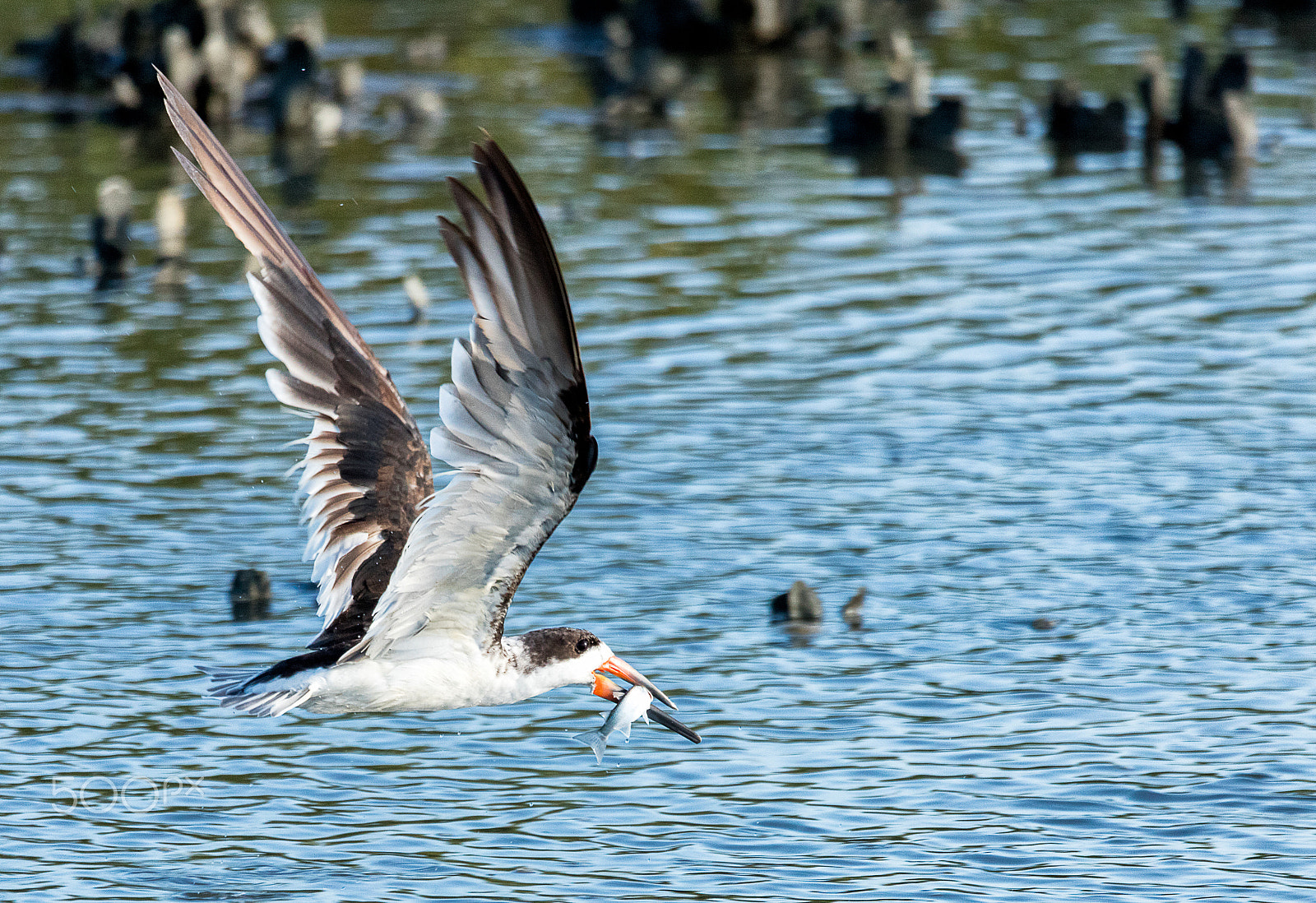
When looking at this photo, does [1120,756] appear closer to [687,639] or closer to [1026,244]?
[687,639]

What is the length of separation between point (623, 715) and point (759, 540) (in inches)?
121

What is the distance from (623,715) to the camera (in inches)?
262

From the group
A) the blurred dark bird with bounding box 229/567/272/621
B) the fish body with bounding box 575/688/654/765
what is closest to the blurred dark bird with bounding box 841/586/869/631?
the fish body with bounding box 575/688/654/765

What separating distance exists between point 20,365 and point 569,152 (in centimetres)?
597

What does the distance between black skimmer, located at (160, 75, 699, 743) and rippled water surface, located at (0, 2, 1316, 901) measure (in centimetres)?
62

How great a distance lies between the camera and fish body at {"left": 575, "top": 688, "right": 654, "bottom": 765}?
6.67 meters

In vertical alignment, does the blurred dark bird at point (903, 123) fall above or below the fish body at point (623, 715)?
above

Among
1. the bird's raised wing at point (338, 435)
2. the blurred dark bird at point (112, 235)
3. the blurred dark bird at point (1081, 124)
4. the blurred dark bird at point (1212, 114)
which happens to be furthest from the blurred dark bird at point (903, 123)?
the bird's raised wing at point (338, 435)

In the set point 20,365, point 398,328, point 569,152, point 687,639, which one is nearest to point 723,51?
point 569,152

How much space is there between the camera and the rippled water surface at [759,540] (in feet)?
22.0

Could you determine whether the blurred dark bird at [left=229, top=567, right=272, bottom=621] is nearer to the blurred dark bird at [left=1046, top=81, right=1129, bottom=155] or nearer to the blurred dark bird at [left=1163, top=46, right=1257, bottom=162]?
the blurred dark bird at [left=1046, top=81, right=1129, bottom=155]

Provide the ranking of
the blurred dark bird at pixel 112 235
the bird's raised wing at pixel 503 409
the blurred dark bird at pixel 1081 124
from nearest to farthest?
1. the bird's raised wing at pixel 503 409
2. the blurred dark bird at pixel 112 235
3. the blurred dark bird at pixel 1081 124

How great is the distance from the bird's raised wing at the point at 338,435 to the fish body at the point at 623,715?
91 cm

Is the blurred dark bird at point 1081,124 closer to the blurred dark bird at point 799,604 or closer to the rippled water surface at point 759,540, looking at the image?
the rippled water surface at point 759,540
